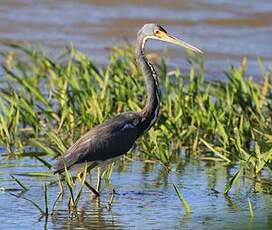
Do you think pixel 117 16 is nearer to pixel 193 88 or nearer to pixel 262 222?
pixel 193 88

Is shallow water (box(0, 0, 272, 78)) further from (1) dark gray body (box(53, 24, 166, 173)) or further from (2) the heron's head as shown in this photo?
(1) dark gray body (box(53, 24, 166, 173))

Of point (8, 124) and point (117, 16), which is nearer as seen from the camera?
point (8, 124)

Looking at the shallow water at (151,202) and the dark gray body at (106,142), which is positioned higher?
the dark gray body at (106,142)

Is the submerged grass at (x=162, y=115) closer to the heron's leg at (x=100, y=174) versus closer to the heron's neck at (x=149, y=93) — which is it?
the heron's neck at (x=149, y=93)

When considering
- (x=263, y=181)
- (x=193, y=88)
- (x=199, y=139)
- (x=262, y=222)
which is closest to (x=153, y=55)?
(x=193, y=88)

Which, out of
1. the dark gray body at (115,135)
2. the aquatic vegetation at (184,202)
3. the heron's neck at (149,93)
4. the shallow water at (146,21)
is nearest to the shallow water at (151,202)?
the aquatic vegetation at (184,202)

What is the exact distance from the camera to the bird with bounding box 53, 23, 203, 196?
789 cm

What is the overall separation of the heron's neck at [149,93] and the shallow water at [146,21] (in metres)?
4.99

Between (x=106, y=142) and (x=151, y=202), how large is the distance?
2.04 feet

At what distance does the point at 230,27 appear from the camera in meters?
16.7

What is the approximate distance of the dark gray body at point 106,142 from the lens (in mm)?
7895

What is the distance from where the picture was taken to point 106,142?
26.5ft

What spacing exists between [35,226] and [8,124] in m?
2.49

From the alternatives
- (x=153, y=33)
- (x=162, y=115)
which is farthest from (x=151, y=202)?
(x=162, y=115)
